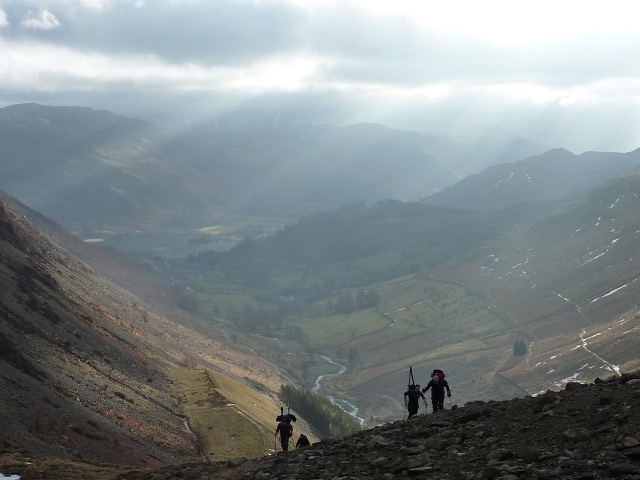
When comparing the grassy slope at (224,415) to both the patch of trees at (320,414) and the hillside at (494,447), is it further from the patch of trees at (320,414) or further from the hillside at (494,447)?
the hillside at (494,447)

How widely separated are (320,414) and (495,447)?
134 metres

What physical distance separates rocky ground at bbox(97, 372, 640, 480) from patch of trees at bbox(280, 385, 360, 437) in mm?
118331

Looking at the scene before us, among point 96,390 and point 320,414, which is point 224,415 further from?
point 320,414

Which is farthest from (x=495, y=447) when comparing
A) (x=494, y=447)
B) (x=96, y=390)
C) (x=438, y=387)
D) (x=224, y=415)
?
(x=224, y=415)

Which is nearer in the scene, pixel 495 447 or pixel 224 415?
pixel 495 447

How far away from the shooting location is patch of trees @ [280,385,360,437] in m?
150

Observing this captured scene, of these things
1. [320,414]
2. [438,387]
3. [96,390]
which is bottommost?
[438,387]

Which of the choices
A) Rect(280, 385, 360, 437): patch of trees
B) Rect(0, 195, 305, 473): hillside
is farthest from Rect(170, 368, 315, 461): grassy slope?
Rect(280, 385, 360, 437): patch of trees

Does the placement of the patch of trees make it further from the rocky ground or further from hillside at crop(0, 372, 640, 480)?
the rocky ground

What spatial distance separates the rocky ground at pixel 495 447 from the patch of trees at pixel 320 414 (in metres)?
118

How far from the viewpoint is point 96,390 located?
8394 centimetres

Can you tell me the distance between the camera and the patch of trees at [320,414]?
492ft

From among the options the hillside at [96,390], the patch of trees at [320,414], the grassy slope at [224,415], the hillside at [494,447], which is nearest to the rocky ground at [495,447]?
the hillside at [494,447]

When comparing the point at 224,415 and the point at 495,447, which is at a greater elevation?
the point at 224,415
